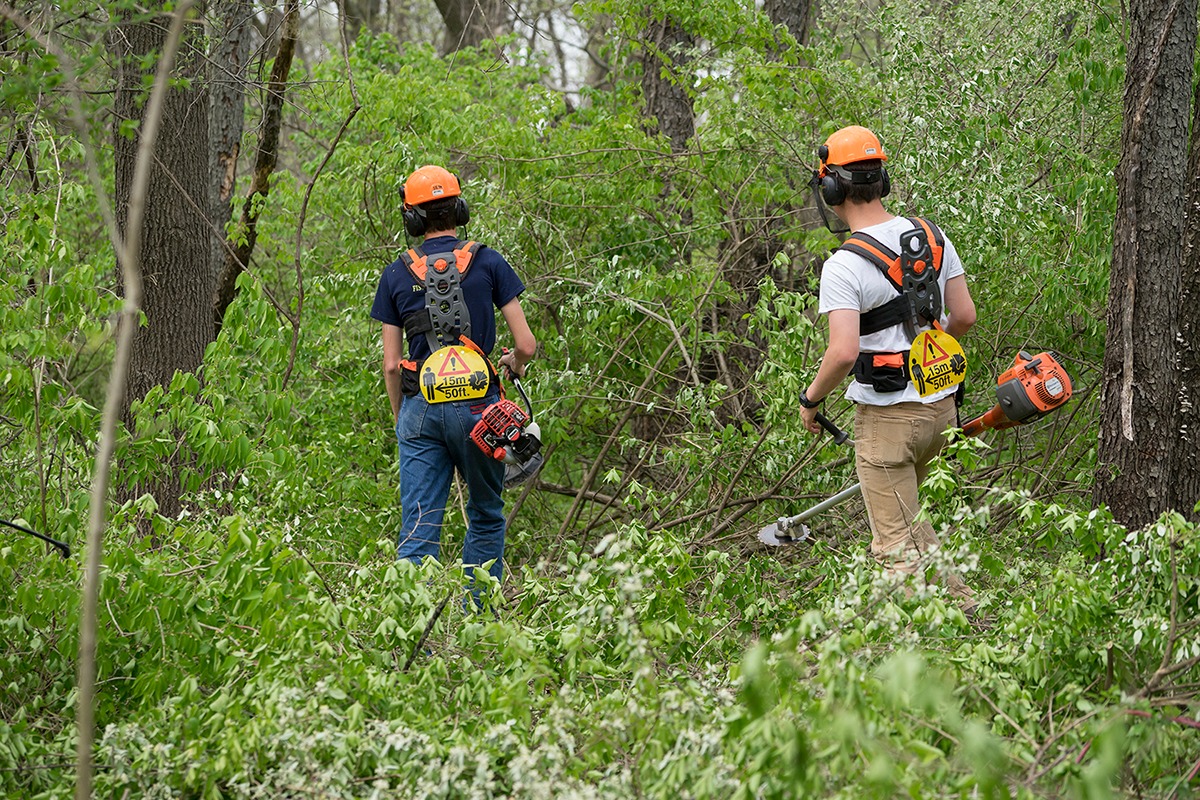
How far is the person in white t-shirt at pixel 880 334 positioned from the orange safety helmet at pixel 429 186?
1.57 meters

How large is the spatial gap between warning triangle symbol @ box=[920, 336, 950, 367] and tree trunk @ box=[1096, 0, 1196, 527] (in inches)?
39.6

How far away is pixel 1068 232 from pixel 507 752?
4224mm

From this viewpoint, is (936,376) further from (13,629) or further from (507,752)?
Result: (13,629)

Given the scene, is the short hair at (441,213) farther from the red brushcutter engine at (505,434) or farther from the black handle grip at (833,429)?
the black handle grip at (833,429)

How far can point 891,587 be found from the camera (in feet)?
10.6

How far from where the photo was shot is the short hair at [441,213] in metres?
5.02

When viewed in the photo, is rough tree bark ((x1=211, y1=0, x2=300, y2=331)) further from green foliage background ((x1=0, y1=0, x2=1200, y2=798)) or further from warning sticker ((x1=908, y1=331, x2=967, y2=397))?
warning sticker ((x1=908, y1=331, x2=967, y2=397))

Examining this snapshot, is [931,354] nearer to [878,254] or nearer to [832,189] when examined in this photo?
[878,254]

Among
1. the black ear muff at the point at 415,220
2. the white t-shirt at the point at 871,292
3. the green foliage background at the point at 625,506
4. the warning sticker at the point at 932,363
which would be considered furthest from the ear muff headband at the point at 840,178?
the black ear muff at the point at 415,220

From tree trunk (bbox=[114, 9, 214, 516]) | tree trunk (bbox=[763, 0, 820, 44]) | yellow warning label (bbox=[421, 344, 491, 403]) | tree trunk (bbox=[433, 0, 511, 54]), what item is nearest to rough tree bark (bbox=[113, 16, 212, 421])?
tree trunk (bbox=[114, 9, 214, 516])

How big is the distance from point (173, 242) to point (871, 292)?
161 inches

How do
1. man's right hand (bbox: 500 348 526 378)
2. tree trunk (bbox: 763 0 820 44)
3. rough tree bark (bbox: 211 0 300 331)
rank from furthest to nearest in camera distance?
tree trunk (bbox: 763 0 820 44) < rough tree bark (bbox: 211 0 300 331) < man's right hand (bbox: 500 348 526 378)

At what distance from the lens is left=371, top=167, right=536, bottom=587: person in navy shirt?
16.1ft

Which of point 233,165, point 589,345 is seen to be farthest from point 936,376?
point 233,165
